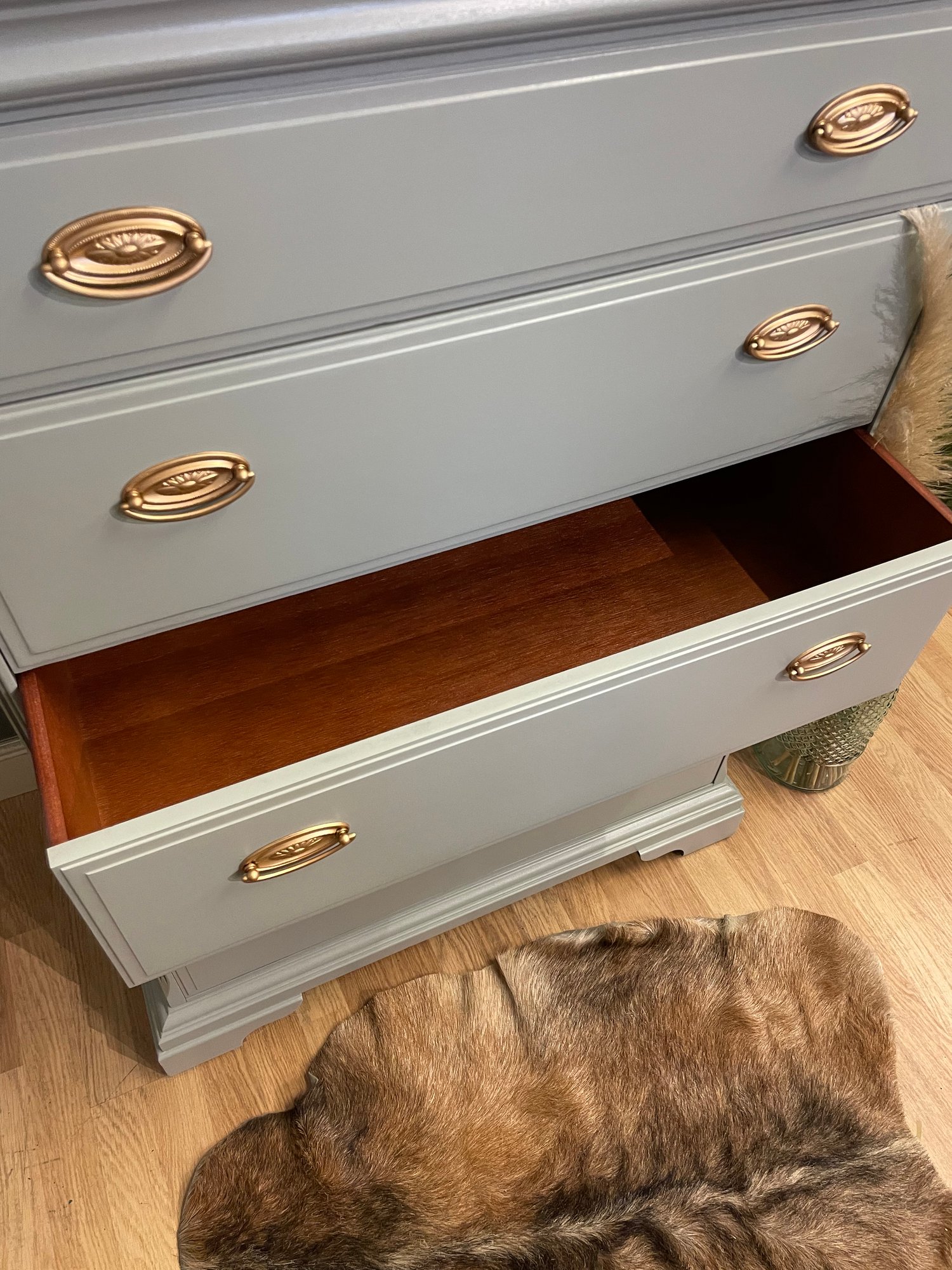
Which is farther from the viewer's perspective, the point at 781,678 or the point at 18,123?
the point at 781,678

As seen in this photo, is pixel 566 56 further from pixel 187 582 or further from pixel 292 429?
pixel 187 582

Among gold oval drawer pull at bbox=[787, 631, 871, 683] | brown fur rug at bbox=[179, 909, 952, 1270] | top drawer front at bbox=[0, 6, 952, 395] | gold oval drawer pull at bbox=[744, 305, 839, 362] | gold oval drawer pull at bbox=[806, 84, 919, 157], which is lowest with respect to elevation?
brown fur rug at bbox=[179, 909, 952, 1270]

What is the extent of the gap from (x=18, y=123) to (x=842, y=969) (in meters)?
1.07

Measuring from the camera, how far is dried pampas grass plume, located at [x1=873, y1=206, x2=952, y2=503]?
81 centimetres

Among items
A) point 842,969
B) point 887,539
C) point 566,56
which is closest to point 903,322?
point 887,539

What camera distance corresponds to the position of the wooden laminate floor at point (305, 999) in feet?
2.97

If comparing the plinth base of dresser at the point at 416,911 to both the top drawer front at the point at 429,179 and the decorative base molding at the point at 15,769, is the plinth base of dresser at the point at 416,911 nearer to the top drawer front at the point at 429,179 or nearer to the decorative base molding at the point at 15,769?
the decorative base molding at the point at 15,769

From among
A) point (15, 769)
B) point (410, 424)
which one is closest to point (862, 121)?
point (410, 424)

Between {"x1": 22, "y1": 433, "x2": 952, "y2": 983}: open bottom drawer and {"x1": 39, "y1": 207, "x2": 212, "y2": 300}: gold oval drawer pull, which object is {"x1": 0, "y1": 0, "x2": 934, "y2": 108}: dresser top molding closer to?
{"x1": 39, "y1": 207, "x2": 212, "y2": 300}: gold oval drawer pull

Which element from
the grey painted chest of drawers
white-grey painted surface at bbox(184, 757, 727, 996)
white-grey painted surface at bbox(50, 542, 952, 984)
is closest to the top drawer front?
the grey painted chest of drawers

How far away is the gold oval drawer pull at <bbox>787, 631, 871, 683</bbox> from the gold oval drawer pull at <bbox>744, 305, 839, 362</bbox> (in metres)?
0.26

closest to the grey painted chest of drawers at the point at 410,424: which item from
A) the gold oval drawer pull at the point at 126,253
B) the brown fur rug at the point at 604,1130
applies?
the gold oval drawer pull at the point at 126,253

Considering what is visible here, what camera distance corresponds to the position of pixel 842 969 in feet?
3.53

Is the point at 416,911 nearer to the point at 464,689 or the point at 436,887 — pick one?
the point at 436,887
